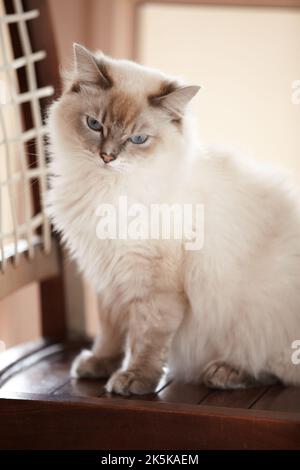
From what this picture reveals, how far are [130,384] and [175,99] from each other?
1.86 feet

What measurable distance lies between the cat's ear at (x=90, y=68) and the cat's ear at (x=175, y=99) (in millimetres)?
104

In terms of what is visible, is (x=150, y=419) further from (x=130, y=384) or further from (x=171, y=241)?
(x=171, y=241)

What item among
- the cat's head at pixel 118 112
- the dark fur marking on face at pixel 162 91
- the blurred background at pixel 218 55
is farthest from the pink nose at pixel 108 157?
the blurred background at pixel 218 55

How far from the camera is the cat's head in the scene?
4.69 ft

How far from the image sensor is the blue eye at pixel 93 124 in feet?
4.77

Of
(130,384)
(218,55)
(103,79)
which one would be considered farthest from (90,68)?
(218,55)

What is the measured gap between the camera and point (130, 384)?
4.81 feet

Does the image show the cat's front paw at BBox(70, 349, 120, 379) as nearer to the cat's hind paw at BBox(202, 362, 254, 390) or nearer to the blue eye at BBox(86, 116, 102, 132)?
the cat's hind paw at BBox(202, 362, 254, 390)

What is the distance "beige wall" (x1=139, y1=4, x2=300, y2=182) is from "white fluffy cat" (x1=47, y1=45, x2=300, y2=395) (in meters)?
0.81

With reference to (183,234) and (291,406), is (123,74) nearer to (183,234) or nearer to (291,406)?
(183,234)

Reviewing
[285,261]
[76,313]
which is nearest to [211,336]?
[285,261]

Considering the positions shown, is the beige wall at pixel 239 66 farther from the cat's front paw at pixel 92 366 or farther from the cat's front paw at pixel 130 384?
the cat's front paw at pixel 130 384

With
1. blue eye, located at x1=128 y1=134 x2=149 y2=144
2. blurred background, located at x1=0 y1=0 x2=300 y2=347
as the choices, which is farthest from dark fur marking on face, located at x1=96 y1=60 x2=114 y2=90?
blurred background, located at x1=0 y1=0 x2=300 y2=347

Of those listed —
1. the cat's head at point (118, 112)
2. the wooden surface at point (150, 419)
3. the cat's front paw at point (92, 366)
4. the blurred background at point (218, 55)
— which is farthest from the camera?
the blurred background at point (218, 55)
